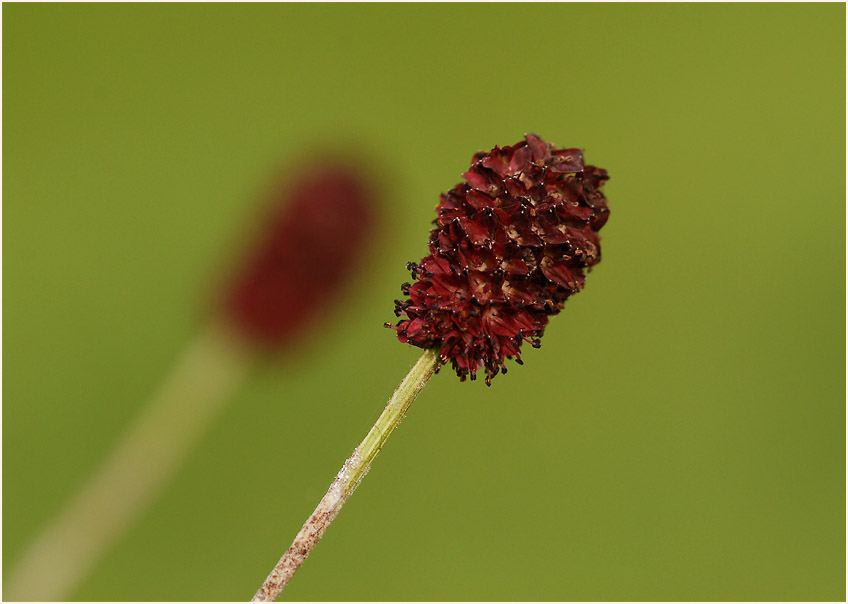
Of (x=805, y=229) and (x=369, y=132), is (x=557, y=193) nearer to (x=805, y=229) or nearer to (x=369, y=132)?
(x=369, y=132)

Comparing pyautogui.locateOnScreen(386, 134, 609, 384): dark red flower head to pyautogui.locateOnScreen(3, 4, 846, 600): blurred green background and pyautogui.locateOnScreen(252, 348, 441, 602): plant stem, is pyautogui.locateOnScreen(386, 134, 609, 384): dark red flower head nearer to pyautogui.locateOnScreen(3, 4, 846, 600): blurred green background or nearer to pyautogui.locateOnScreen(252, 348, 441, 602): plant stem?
pyautogui.locateOnScreen(252, 348, 441, 602): plant stem

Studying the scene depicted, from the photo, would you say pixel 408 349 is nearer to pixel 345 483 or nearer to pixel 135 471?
pixel 135 471

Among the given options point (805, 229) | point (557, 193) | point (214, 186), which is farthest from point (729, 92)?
point (557, 193)

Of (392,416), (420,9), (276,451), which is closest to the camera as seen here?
(392,416)

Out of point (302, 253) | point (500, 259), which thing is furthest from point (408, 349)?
point (500, 259)

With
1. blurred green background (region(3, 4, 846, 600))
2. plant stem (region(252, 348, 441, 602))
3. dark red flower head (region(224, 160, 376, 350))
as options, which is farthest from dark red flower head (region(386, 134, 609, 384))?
blurred green background (region(3, 4, 846, 600))

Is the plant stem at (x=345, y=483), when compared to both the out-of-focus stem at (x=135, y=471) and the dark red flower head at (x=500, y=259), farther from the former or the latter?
the out-of-focus stem at (x=135, y=471)
